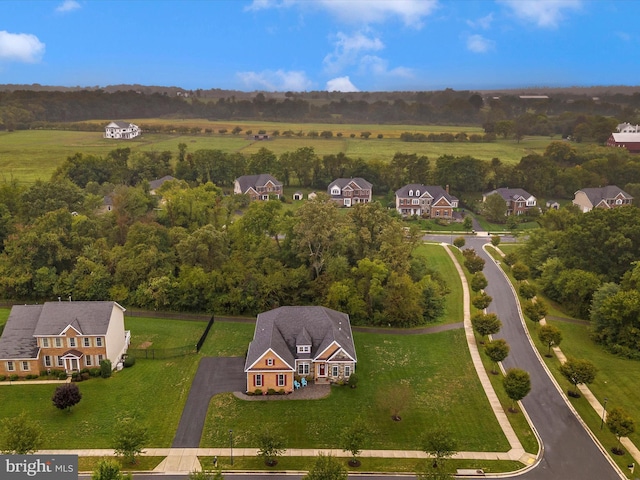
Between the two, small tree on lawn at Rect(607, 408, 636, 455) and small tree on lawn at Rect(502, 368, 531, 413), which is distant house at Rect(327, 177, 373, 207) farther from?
small tree on lawn at Rect(607, 408, 636, 455)

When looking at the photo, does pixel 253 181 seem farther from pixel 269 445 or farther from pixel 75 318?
pixel 269 445

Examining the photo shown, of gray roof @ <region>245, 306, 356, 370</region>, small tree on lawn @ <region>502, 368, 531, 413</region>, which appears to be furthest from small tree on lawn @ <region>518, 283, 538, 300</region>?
gray roof @ <region>245, 306, 356, 370</region>

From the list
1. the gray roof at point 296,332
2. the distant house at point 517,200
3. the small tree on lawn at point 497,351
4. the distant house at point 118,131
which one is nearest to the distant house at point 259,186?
the distant house at point 517,200

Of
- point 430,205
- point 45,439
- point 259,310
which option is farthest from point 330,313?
point 430,205

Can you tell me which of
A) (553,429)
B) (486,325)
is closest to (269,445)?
(553,429)

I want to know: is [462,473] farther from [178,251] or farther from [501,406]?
[178,251]
